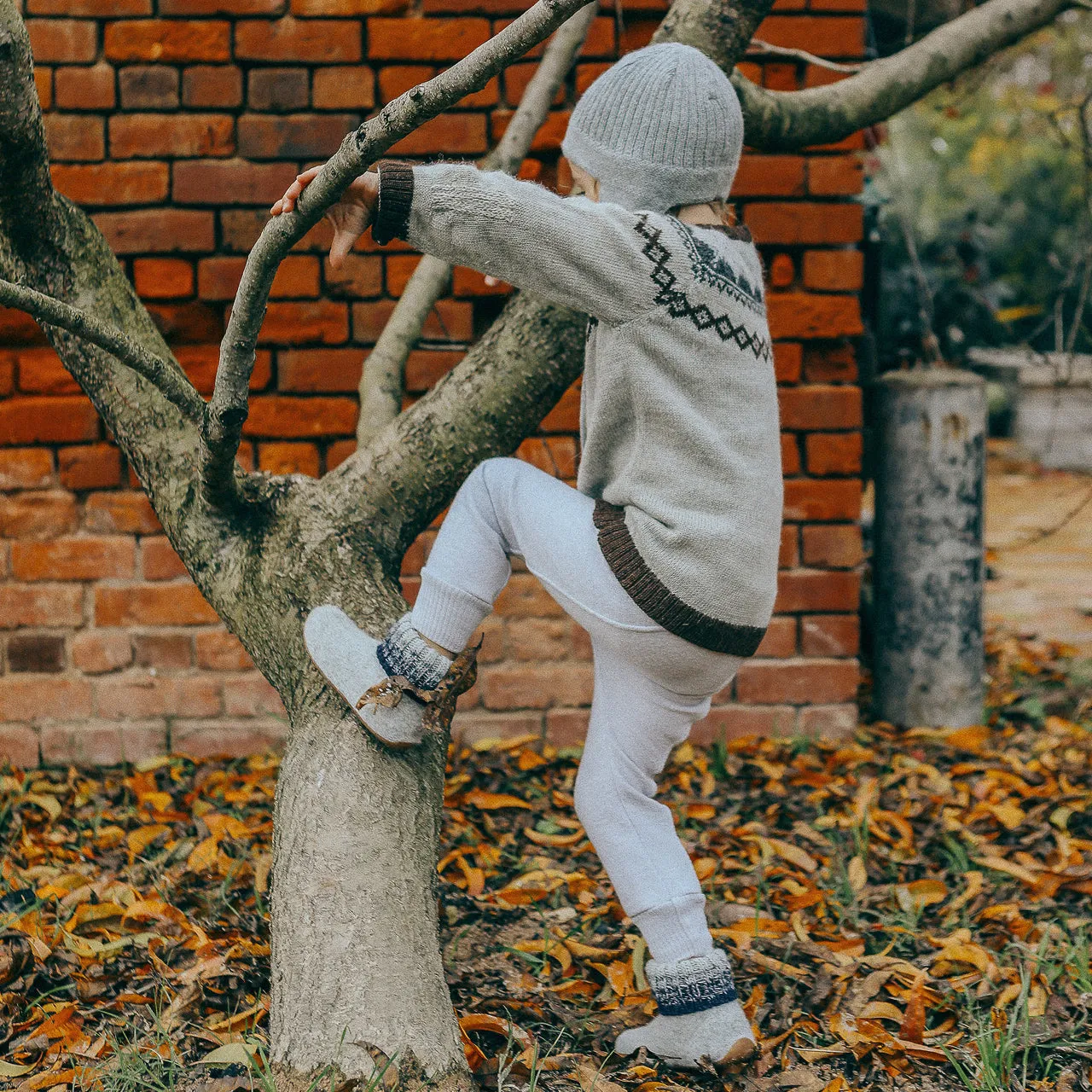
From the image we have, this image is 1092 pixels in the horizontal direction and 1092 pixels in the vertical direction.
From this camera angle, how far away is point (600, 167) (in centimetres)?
179

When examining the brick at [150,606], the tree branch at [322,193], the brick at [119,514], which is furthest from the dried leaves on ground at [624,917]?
the tree branch at [322,193]

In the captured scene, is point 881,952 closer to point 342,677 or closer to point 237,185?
point 342,677

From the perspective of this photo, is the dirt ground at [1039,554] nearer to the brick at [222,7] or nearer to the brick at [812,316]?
the brick at [812,316]

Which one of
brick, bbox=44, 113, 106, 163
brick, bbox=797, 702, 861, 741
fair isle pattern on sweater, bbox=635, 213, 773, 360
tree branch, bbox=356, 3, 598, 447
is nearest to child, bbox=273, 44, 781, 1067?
fair isle pattern on sweater, bbox=635, 213, 773, 360

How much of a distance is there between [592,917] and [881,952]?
0.54 meters

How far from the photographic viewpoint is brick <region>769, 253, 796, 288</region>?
3.08 m

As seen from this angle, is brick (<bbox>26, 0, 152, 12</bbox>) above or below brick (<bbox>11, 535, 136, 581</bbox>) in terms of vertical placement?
above

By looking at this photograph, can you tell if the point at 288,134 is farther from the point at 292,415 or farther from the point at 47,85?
the point at 292,415

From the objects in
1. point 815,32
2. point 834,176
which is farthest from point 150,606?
point 815,32

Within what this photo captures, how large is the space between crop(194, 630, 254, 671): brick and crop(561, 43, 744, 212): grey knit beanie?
5.87 ft

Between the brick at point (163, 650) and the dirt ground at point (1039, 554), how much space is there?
2462 mm

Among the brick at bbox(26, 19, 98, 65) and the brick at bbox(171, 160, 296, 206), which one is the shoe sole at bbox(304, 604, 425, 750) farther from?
the brick at bbox(26, 19, 98, 65)

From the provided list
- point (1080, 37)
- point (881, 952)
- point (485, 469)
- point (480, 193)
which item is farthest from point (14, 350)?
point (1080, 37)

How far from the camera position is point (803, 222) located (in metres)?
3.08
